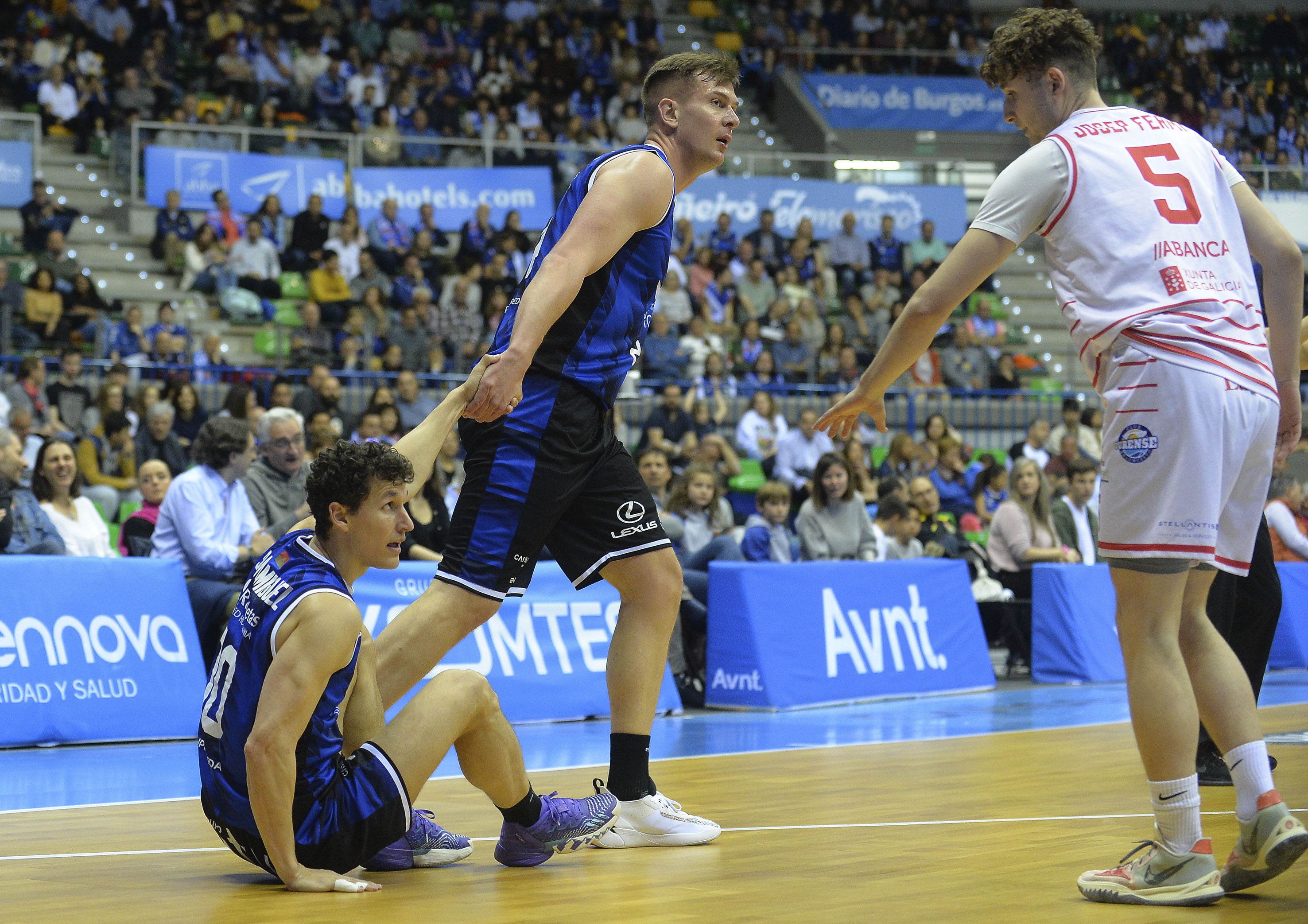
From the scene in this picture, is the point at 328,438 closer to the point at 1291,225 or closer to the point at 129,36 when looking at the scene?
the point at 129,36

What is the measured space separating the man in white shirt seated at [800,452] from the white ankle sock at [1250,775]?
10419 mm

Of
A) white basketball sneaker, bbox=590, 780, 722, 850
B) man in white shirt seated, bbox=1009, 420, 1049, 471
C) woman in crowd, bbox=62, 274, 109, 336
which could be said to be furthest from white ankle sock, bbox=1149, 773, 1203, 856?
woman in crowd, bbox=62, 274, 109, 336

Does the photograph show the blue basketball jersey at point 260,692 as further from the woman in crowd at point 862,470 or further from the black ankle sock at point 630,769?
the woman in crowd at point 862,470

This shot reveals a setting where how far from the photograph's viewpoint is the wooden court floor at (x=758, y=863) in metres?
3.19

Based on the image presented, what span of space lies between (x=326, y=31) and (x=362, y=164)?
113 inches

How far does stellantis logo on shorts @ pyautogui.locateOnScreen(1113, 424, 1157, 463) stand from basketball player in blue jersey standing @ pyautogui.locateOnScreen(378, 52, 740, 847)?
4.44ft

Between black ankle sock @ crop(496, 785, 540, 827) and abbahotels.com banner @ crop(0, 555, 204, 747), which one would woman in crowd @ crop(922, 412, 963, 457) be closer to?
abbahotels.com banner @ crop(0, 555, 204, 747)

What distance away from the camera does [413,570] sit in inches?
305

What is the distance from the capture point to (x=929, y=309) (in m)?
3.48

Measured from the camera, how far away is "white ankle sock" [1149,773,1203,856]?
3221 millimetres

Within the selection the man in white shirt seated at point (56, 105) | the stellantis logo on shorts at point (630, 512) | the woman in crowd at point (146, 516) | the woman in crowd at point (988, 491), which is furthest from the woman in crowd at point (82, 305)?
the stellantis logo on shorts at point (630, 512)

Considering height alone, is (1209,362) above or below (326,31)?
below

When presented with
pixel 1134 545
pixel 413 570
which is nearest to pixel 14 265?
pixel 413 570

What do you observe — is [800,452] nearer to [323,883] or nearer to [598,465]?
[598,465]
